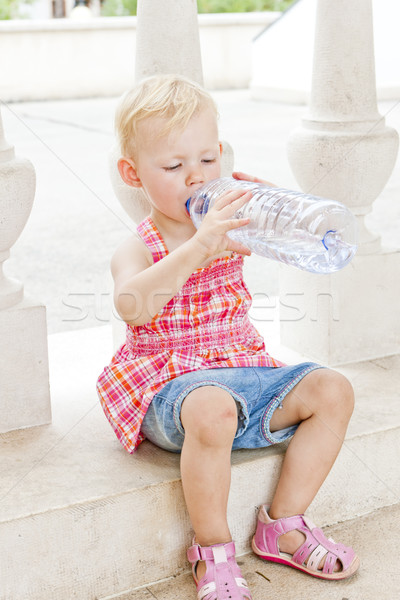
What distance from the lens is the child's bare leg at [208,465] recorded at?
2.03 meters

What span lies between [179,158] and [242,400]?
2.07 ft

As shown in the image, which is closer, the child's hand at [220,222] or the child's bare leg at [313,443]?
the child's hand at [220,222]

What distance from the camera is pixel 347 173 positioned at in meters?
2.83

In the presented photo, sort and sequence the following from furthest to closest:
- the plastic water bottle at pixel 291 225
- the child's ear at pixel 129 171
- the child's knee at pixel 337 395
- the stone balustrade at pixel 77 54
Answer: the stone balustrade at pixel 77 54
the child's ear at pixel 129 171
the child's knee at pixel 337 395
the plastic water bottle at pixel 291 225

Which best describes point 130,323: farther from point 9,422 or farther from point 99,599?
point 99,599

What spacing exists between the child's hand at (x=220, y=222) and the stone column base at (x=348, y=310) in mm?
892

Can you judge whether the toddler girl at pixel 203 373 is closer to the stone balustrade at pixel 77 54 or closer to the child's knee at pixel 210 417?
the child's knee at pixel 210 417

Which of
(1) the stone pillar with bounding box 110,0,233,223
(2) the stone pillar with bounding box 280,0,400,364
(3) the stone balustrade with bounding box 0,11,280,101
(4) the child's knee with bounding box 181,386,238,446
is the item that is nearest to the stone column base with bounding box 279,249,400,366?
(2) the stone pillar with bounding box 280,0,400,364

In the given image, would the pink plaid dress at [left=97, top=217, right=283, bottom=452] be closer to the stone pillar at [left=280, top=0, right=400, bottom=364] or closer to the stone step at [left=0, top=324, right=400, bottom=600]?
the stone step at [left=0, top=324, right=400, bottom=600]

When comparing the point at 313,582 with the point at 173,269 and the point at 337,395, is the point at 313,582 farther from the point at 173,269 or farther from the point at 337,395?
the point at 173,269

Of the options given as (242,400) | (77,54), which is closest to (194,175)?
(242,400)

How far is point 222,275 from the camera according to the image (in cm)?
238

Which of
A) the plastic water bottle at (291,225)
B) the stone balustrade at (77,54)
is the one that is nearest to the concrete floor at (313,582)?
the plastic water bottle at (291,225)

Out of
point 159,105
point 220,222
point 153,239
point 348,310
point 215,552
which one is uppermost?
point 159,105
